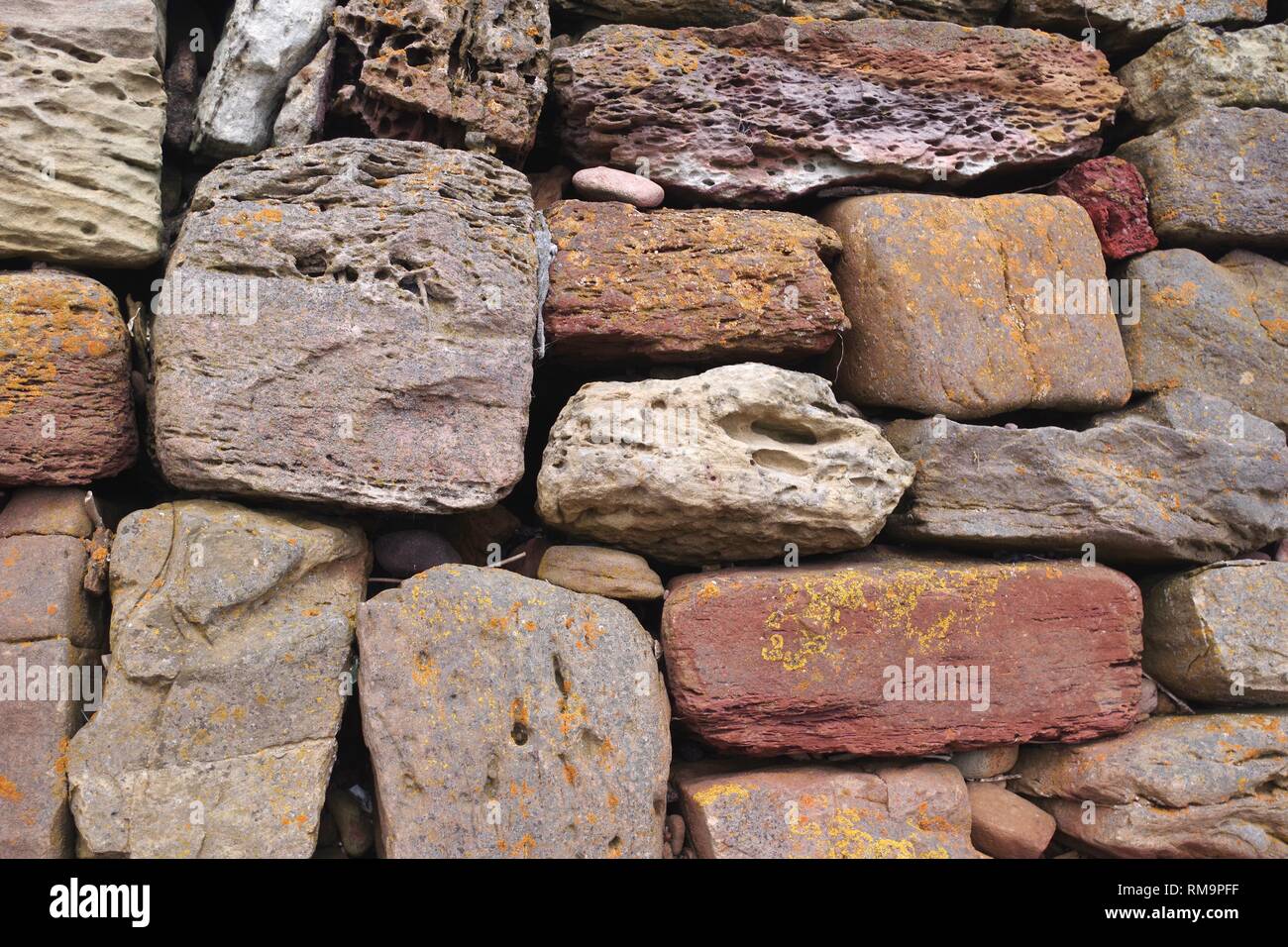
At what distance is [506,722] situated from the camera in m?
2.51

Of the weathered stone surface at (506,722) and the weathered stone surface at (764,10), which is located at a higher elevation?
the weathered stone surface at (764,10)

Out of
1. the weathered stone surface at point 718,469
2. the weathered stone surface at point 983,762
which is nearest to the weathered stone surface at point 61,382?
the weathered stone surface at point 718,469

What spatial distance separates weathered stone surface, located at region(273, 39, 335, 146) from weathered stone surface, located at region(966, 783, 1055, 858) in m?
2.93

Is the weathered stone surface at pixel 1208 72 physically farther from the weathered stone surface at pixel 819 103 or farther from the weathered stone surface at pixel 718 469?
the weathered stone surface at pixel 718 469

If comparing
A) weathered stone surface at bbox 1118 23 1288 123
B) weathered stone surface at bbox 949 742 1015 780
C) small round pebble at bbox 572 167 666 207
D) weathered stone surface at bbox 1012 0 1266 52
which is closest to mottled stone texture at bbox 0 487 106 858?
small round pebble at bbox 572 167 666 207

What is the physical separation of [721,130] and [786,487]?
130 cm

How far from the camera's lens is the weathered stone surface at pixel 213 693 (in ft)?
7.57

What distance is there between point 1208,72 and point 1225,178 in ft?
1.39

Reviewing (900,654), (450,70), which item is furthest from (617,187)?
(900,654)

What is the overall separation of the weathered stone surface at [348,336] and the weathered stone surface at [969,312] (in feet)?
3.72

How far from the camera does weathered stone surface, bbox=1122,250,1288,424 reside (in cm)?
334

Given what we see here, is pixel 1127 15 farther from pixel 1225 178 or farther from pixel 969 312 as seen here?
pixel 969 312

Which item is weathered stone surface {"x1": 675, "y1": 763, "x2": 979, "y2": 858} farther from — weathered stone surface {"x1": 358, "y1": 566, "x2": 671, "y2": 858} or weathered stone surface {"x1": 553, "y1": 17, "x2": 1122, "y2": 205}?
weathered stone surface {"x1": 553, "y1": 17, "x2": 1122, "y2": 205}

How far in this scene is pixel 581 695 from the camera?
2.58 metres
